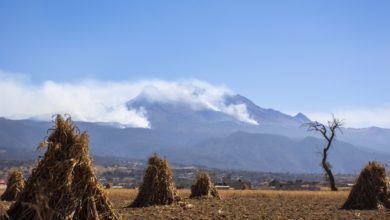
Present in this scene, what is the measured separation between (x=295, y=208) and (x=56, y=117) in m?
14.2

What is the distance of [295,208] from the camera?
24969mm

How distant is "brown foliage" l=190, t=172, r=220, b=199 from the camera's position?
30.7 metres

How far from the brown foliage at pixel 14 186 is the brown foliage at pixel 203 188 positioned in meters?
9.04

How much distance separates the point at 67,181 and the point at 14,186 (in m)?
19.1

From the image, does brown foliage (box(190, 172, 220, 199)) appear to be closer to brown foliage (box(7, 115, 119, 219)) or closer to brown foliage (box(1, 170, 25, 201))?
brown foliage (box(1, 170, 25, 201))

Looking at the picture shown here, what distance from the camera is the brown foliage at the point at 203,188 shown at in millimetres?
30703

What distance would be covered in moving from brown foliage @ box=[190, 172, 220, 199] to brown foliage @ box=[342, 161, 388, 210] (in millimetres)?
7783

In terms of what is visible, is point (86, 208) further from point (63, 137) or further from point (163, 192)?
point (163, 192)

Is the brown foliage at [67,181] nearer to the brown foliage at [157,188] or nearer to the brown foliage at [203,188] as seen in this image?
the brown foliage at [157,188]

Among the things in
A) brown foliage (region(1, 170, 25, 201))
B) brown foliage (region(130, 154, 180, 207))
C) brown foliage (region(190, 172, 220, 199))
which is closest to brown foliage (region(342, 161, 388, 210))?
brown foliage (region(130, 154, 180, 207))

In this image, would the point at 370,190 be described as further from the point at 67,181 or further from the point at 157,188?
the point at 67,181

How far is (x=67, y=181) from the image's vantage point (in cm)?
1298

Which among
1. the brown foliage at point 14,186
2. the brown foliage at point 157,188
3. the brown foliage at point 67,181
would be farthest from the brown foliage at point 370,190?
the brown foliage at point 14,186

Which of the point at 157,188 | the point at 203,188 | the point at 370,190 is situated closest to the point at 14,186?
the point at 157,188
